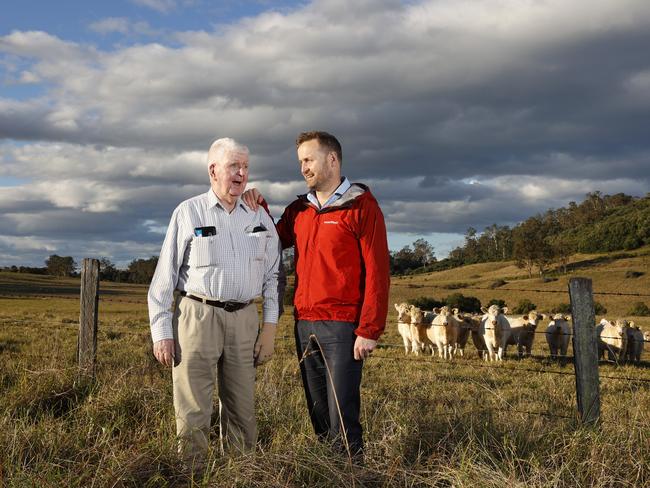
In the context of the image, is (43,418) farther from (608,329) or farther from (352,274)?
(608,329)

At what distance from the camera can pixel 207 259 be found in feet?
14.5

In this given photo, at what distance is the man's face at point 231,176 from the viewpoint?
445 cm

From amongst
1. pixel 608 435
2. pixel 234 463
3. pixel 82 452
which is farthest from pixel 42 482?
pixel 608 435

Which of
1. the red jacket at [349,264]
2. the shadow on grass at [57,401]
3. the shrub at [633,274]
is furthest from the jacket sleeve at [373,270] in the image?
the shrub at [633,274]

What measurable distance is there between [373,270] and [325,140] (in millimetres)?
979

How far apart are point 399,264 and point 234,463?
10976cm

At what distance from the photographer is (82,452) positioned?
14.9ft

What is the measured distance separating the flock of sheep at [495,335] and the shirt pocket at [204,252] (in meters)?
13.7

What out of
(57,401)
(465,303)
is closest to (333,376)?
(57,401)

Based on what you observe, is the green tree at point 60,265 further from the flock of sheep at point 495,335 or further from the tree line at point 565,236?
the flock of sheep at point 495,335

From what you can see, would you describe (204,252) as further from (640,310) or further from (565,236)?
(565,236)

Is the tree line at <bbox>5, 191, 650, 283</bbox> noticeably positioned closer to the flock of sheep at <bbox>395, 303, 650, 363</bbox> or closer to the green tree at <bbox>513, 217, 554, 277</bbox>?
the green tree at <bbox>513, 217, 554, 277</bbox>

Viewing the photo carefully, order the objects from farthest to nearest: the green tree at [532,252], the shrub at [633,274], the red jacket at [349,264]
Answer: the green tree at [532,252]
the shrub at [633,274]
the red jacket at [349,264]

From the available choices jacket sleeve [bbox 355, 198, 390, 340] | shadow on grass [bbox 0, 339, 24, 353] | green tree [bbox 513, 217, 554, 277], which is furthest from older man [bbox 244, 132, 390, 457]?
green tree [bbox 513, 217, 554, 277]
